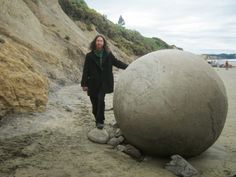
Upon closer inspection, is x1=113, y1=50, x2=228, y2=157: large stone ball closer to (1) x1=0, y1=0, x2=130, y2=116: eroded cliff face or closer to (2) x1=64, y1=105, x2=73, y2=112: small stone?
(1) x1=0, y1=0, x2=130, y2=116: eroded cliff face

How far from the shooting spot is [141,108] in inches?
229

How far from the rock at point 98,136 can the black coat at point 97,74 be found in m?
0.83

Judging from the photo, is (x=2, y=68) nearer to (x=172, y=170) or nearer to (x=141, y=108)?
(x=141, y=108)

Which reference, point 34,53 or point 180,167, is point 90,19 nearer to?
→ point 34,53

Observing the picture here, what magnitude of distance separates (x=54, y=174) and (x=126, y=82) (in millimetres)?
1777

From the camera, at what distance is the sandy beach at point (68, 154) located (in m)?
5.40

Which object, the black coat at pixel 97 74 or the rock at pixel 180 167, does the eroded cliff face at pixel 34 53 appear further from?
the rock at pixel 180 167

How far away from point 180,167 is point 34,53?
7.39 m

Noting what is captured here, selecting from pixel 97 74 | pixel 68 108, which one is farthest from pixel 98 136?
pixel 68 108

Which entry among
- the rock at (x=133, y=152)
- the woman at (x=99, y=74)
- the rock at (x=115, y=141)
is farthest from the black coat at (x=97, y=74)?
the rock at (x=133, y=152)

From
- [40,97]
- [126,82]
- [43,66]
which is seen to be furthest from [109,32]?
[126,82]

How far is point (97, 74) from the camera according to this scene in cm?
741

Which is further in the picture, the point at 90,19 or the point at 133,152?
the point at 90,19

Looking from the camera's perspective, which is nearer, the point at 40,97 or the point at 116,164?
the point at 116,164
